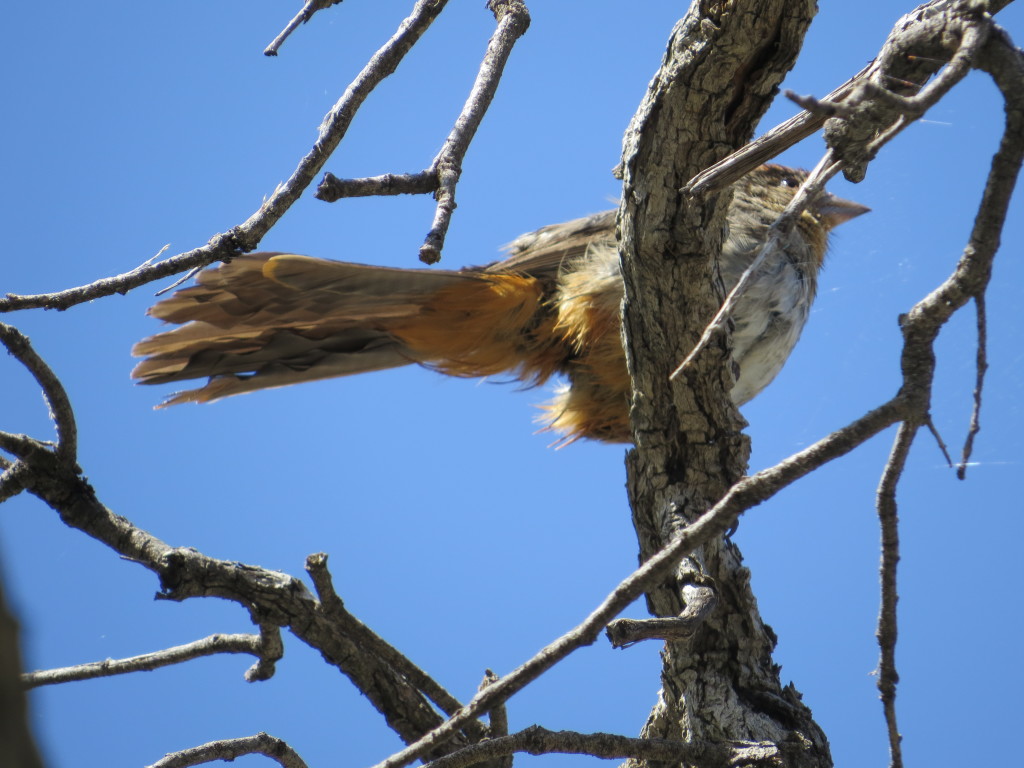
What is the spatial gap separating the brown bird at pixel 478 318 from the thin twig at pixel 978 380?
1832 mm

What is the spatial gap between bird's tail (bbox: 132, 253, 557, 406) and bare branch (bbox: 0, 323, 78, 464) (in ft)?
3.30

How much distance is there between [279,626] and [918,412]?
5.30ft

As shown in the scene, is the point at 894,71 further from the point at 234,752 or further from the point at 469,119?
the point at 234,752

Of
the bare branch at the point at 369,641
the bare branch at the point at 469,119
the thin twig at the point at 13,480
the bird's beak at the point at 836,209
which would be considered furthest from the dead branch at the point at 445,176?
the bird's beak at the point at 836,209

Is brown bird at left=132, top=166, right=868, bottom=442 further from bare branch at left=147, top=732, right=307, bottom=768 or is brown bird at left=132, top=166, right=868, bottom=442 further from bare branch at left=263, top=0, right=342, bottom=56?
bare branch at left=147, top=732, right=307, bottom=768

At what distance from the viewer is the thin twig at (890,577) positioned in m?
1.39

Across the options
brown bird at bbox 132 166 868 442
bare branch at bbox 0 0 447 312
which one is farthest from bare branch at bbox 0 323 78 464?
brown bird at bbox 132 166 868 442

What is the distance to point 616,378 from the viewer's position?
345 centimetres

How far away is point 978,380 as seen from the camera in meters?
1.32

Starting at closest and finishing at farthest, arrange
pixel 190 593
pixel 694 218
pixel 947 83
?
pixel 947 83
pixel 694 218
pixel 190 593

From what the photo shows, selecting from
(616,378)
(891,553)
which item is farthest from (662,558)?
(616,378)

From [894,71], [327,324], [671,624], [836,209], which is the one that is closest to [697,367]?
[671,624]

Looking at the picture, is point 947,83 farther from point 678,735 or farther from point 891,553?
point 678,735

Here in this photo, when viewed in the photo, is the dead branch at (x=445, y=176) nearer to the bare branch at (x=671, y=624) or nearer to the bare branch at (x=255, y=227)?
the bare branch at (x=255, y=227)
